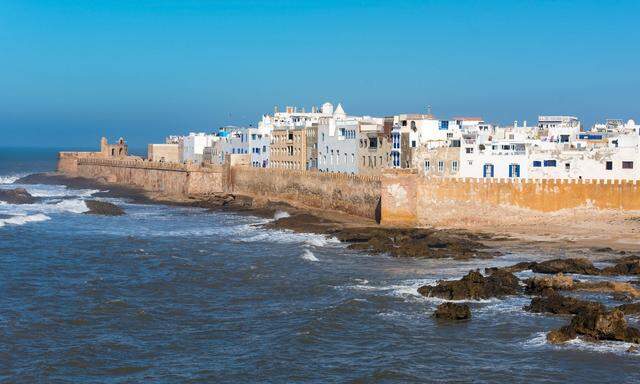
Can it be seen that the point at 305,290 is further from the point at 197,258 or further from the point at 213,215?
the point at 213,215

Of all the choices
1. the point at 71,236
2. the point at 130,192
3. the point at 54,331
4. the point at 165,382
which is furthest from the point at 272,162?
the point at 165,382

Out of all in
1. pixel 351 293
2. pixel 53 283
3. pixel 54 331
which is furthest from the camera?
pixel 53 283

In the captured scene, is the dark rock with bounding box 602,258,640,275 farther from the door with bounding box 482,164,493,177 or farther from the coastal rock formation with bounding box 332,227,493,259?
the door with bounding box 482,164,493,177

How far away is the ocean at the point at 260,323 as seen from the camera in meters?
19.8

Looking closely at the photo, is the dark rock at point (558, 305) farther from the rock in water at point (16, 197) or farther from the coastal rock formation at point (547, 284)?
the rock in water at point (16, 197)

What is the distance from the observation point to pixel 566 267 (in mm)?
30781

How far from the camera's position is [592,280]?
29.1 metres

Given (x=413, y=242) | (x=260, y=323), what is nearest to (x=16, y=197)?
(x=413, y=242)

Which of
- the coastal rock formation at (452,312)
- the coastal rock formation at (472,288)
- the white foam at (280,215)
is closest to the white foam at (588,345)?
the coastal rock formation at (452,312)

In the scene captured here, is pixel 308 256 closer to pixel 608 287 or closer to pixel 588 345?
pixel 608 287

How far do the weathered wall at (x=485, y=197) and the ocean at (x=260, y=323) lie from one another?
710cm

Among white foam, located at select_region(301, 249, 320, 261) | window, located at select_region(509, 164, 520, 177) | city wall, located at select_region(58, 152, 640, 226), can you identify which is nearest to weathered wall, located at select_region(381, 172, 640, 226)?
city wall, located at select_region(58, 152, 640, 226)

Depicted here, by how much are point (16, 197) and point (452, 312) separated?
164ft

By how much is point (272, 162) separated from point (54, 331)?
149ft
